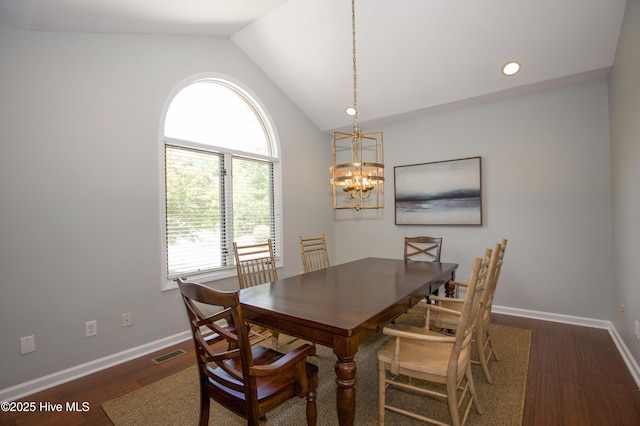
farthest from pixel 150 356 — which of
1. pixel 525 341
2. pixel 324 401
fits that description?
pixel 525 341

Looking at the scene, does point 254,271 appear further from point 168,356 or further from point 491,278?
point 491,278

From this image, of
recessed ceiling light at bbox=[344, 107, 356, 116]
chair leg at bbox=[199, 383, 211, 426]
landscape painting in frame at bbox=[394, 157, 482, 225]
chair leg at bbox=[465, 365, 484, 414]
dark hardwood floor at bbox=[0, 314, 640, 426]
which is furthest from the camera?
recessed ceiling light at bbox=[344, 107, 356, 116]

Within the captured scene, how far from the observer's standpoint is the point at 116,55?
9.20 feet

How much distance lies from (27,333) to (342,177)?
261cm

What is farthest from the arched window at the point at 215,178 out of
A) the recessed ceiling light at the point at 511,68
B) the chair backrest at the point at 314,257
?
the recessed ceiling light at the point at 511,68

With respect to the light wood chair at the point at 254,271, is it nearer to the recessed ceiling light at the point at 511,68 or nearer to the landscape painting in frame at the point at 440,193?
the landscape painting in frame at the point at 440,193

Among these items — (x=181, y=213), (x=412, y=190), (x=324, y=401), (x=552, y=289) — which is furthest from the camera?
(x=412, y=190)

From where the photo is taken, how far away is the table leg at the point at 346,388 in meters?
1.54

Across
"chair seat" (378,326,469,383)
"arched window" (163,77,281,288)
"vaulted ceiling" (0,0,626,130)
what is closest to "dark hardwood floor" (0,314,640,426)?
"chair seat" (378,326,469,383)

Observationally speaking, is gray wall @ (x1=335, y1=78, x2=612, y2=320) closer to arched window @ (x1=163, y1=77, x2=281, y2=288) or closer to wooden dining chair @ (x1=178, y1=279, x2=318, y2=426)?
arched window @ (x1=163, y1=77, x2=281, y2=288)

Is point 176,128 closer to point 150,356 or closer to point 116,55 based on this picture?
point 116,55

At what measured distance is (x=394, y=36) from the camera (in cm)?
333

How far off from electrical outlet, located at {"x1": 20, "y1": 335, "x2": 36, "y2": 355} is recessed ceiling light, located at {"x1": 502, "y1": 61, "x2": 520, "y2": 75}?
192 inches

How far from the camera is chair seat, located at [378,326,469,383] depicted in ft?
5.49
